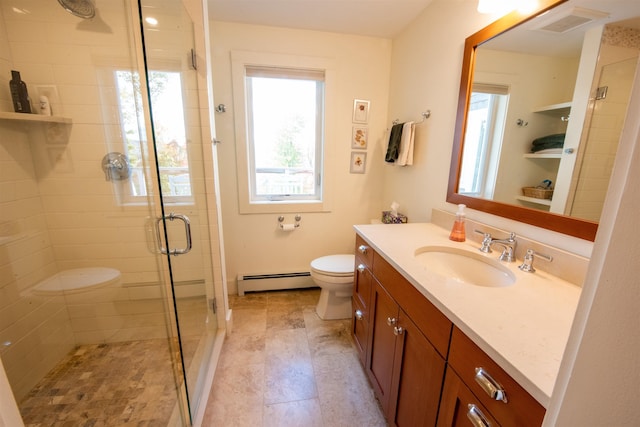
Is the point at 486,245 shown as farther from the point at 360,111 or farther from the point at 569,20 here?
the point at 360,111

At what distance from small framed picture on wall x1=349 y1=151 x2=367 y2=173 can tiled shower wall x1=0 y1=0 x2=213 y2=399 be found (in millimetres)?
1326

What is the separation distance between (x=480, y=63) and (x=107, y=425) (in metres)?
2.52

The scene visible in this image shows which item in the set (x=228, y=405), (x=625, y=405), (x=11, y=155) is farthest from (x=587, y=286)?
(x=11, y=155)

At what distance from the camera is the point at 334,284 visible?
189 centimetres

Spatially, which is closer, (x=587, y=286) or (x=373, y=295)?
(x=587, y=286)

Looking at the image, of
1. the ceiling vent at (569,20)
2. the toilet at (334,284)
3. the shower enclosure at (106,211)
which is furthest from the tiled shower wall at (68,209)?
the ceiling vent at (569,20)

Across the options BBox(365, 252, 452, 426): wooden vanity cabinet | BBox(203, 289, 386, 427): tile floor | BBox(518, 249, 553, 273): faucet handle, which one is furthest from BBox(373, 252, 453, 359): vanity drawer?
BBox(203, 289, 386, 427): tile floor

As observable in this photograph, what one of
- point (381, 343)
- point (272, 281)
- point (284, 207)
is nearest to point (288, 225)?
point (284, 207)

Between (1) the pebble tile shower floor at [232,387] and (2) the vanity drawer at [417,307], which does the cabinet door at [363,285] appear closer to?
(2) the vanity drawer at [417,307]

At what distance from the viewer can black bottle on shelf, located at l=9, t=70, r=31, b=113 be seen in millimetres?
1152

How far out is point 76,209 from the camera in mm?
1410

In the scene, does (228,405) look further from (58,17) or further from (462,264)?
(58,17)

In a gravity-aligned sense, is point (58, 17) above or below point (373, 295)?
above

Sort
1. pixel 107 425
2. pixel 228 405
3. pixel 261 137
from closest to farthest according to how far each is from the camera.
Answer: pixel 107 425 → pixel 228 405 → pixel 261 137
